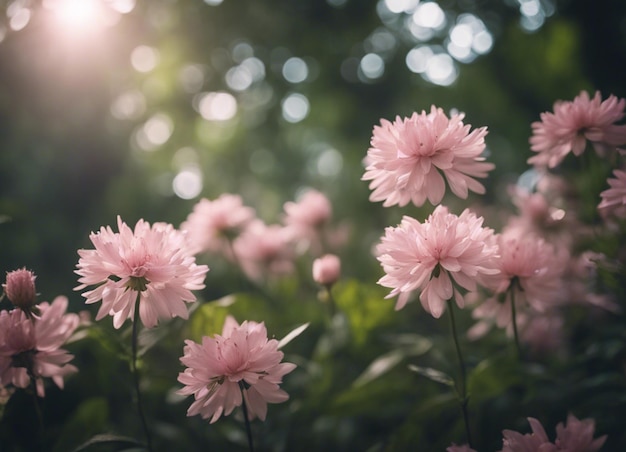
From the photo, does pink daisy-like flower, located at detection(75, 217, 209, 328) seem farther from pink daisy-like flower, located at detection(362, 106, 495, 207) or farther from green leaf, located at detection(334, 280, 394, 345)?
green leaf, located at detection(334, 280, 394, 345)

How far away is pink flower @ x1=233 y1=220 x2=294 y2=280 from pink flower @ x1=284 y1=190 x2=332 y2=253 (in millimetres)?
63

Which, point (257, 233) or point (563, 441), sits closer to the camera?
point (563, 441)

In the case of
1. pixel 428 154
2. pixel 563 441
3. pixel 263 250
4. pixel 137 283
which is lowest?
pixel 563 441

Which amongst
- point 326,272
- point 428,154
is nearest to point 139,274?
point 326,272

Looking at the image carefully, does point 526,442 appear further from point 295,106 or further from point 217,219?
point 295,106

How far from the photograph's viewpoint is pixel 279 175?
5578 mm

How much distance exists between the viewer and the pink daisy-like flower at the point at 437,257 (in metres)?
0.85

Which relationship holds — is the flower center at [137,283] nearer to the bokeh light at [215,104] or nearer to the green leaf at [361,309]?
the green leaf at [361,309]

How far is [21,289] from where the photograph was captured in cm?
93

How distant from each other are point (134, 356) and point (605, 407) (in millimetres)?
1088

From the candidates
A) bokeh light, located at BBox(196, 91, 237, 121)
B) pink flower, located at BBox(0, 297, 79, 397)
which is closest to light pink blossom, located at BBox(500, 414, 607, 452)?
pink flower, located at BBox(0, 297, 79, 397)

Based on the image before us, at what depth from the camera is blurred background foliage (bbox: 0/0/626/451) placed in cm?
129

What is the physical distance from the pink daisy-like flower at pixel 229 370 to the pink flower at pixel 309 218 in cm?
87

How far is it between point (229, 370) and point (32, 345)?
1.48 ft
